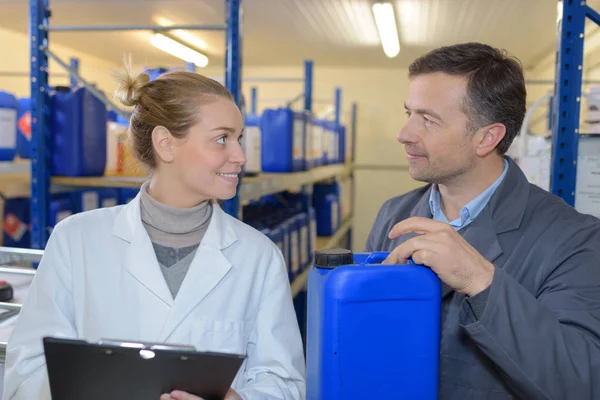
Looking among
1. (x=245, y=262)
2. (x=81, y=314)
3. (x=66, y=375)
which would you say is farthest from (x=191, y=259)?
(x=66, y=375)

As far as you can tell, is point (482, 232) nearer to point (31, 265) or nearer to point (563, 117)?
point (563, 117)

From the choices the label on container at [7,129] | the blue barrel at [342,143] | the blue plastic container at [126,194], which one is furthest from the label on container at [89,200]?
the blue barrel at [342,143]

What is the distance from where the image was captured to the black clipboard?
0.82 metres

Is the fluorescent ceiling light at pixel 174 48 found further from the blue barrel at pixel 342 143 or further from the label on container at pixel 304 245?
the label on container at pixel 304 245

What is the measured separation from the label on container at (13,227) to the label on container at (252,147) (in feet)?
3.99

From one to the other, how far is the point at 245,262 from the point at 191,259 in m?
0.12

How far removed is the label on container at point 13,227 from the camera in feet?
9.75

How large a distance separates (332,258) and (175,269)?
1.48 feet

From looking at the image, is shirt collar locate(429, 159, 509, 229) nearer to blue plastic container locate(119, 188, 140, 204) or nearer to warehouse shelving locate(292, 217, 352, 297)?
warehouse shelving locate(292, 217, 352, 297)

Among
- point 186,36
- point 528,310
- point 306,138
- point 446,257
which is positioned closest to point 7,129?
point 306,138

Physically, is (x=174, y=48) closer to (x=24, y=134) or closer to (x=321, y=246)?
(x=321, y=246)

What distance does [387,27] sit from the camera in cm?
455

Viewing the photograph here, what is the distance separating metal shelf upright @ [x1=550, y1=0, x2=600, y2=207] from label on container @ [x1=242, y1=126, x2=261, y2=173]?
4.99ft

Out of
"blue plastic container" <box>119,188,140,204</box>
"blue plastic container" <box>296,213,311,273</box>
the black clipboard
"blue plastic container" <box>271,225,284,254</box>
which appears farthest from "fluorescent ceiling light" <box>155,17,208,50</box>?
the black clipboard
